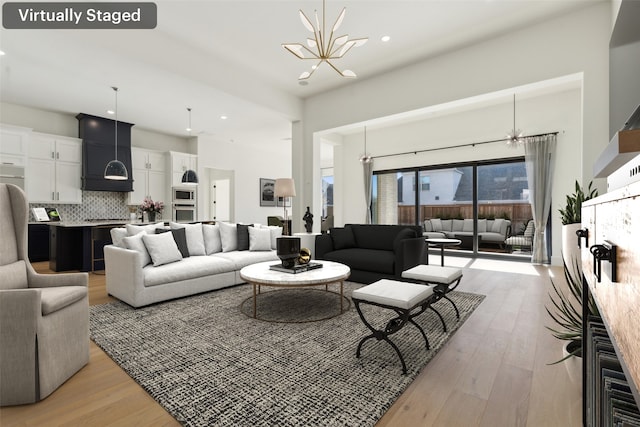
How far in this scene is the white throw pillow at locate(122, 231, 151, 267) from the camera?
11.3ft

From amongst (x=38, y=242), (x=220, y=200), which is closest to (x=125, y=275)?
(x=38, y=242)

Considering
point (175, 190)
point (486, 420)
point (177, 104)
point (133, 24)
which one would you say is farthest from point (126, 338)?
point (175, 190)

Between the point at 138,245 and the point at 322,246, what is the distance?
7.92 ft

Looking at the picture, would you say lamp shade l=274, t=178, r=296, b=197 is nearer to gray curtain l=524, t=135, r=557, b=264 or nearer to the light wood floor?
the light wood floor

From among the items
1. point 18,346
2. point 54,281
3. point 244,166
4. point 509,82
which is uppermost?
point 509,82

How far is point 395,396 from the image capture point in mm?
1676

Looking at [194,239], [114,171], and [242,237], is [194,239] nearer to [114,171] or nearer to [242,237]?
[242,237]

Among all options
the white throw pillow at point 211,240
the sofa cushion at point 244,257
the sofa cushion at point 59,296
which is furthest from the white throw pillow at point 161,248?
the sofa cushion at point 59,296

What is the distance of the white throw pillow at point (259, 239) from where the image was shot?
4.61 metres

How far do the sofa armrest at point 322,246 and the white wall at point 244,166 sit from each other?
5.19 m

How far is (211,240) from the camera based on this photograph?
449 centimetres

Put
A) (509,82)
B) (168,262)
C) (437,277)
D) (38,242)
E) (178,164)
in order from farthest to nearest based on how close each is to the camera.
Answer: (178,164), (38,242), (509,82), (168,262), (437,277)

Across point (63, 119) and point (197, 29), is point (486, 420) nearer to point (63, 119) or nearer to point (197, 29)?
point (197, 29)

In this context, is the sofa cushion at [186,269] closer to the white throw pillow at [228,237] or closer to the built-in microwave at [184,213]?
the white throw pillow at [228,237]
